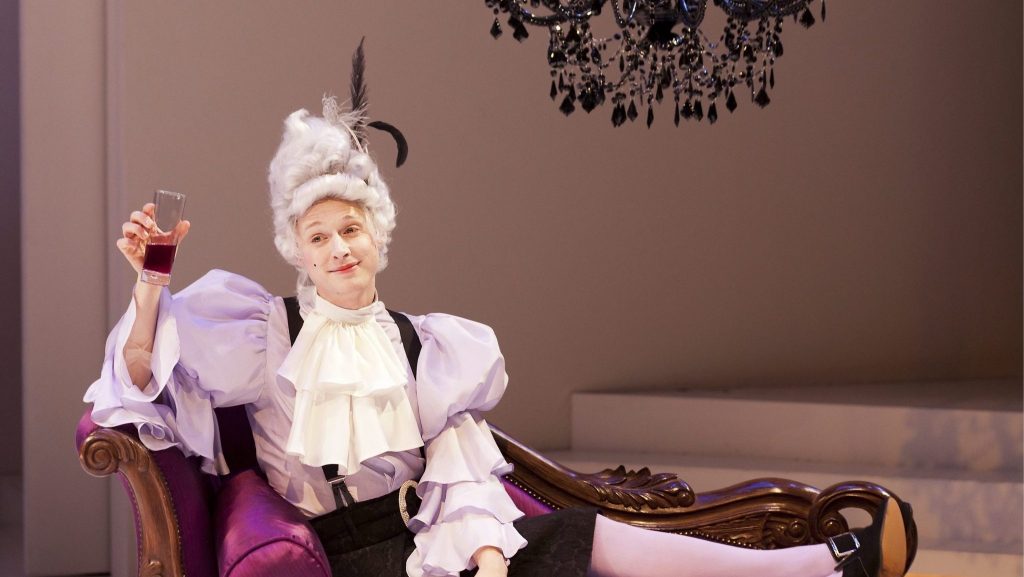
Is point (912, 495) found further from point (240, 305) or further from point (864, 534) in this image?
point (240, 305)

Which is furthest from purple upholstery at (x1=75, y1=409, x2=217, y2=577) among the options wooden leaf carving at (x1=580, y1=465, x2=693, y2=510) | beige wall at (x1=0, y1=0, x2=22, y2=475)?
beige wall at (x1=0, y1=0, x2=22, y2=475)

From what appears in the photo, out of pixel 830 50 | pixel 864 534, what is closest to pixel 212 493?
pixel 864 534

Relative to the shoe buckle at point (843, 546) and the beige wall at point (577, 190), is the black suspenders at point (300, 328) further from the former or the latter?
the beige wall at point (577, 190)

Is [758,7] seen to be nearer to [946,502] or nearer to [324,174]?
[324,174]

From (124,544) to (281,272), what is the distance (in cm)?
106

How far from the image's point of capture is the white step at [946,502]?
3689 mm

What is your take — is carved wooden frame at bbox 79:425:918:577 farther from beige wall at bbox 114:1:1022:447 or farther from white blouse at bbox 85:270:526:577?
beige wall at bbox 114:1:1022:447

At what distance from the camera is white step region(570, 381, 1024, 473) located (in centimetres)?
425

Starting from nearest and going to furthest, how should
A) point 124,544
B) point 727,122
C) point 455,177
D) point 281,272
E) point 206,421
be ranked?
1. point 206,421
2. point 124,544
3. point 281,272
4. point 455,177
5. point 727,122

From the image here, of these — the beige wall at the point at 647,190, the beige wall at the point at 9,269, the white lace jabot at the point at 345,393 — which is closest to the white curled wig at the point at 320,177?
the white lace jabot at the point at 345,393

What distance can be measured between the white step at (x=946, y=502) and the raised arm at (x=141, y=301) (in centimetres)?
238

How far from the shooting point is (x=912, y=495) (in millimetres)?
3979

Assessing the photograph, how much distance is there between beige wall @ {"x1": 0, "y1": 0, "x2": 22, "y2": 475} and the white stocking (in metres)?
3.61

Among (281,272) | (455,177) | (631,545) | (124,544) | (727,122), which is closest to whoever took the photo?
(631,545)
